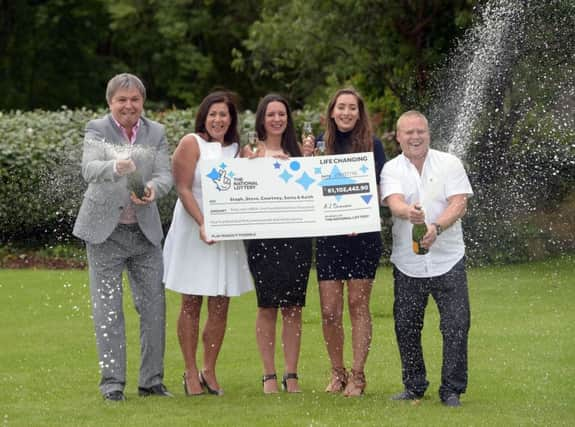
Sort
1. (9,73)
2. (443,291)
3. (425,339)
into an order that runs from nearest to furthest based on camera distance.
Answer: (443,291) → (425,339) → (9,73)

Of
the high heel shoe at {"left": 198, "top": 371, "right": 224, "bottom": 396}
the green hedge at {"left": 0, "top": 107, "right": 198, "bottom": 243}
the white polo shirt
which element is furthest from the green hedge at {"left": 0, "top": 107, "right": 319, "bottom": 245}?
the white polo shirt

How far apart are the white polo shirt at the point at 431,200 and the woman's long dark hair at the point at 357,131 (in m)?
0.47

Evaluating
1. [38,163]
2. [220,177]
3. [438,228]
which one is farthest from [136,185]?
[38,163]

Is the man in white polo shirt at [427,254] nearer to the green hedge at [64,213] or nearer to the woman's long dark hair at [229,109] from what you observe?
the woman's long dark hair at [229,109]

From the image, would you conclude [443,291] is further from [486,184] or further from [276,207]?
[486,184]

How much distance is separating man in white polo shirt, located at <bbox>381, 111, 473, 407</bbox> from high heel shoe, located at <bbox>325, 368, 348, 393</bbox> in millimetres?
642

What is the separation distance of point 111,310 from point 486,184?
8987 millimetres

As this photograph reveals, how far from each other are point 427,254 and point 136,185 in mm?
1982

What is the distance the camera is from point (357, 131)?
28.9ft

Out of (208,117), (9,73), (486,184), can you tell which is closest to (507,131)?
(486,184)

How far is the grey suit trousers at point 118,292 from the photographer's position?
8555mm

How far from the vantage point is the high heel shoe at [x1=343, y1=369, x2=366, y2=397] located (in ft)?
28.5

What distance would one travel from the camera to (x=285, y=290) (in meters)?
8.81

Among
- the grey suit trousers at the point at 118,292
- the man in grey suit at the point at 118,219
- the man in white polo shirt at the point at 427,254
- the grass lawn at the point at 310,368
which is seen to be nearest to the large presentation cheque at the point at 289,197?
the man in white polo shirt at the point at 427,254
